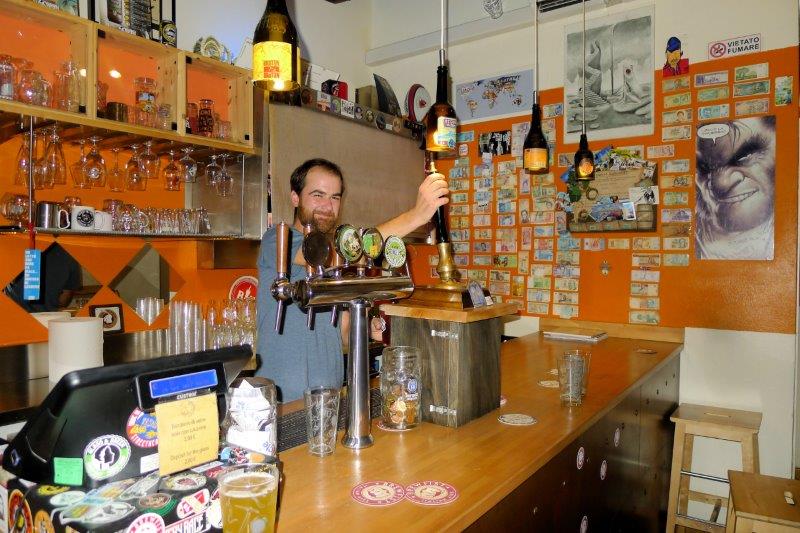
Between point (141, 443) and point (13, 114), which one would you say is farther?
point (13, 114)

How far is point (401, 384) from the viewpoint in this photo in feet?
4.89

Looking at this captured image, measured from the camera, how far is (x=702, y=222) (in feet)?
10.9

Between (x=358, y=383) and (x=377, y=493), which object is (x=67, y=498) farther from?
(x=358, y=383)

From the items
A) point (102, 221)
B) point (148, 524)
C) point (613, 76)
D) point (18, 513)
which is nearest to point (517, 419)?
point (148, 524)

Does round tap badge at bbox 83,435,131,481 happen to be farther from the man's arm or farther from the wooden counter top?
the man's arm

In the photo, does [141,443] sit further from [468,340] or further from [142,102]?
[142,102]

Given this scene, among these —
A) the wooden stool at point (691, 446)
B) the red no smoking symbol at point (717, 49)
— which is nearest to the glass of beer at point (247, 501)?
the wooden stool at point (691, 446)

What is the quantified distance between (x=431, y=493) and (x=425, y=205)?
0.91m

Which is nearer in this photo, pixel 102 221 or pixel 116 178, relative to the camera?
pixel 102 221

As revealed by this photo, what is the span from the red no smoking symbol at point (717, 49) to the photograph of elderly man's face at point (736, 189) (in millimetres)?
407

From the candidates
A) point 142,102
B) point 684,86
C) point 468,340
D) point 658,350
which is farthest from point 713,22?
point 142,102

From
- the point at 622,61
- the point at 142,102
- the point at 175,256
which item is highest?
the point at 622,61

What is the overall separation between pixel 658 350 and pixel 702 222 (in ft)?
2.79

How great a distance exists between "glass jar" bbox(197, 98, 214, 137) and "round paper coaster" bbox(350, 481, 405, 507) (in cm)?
226
